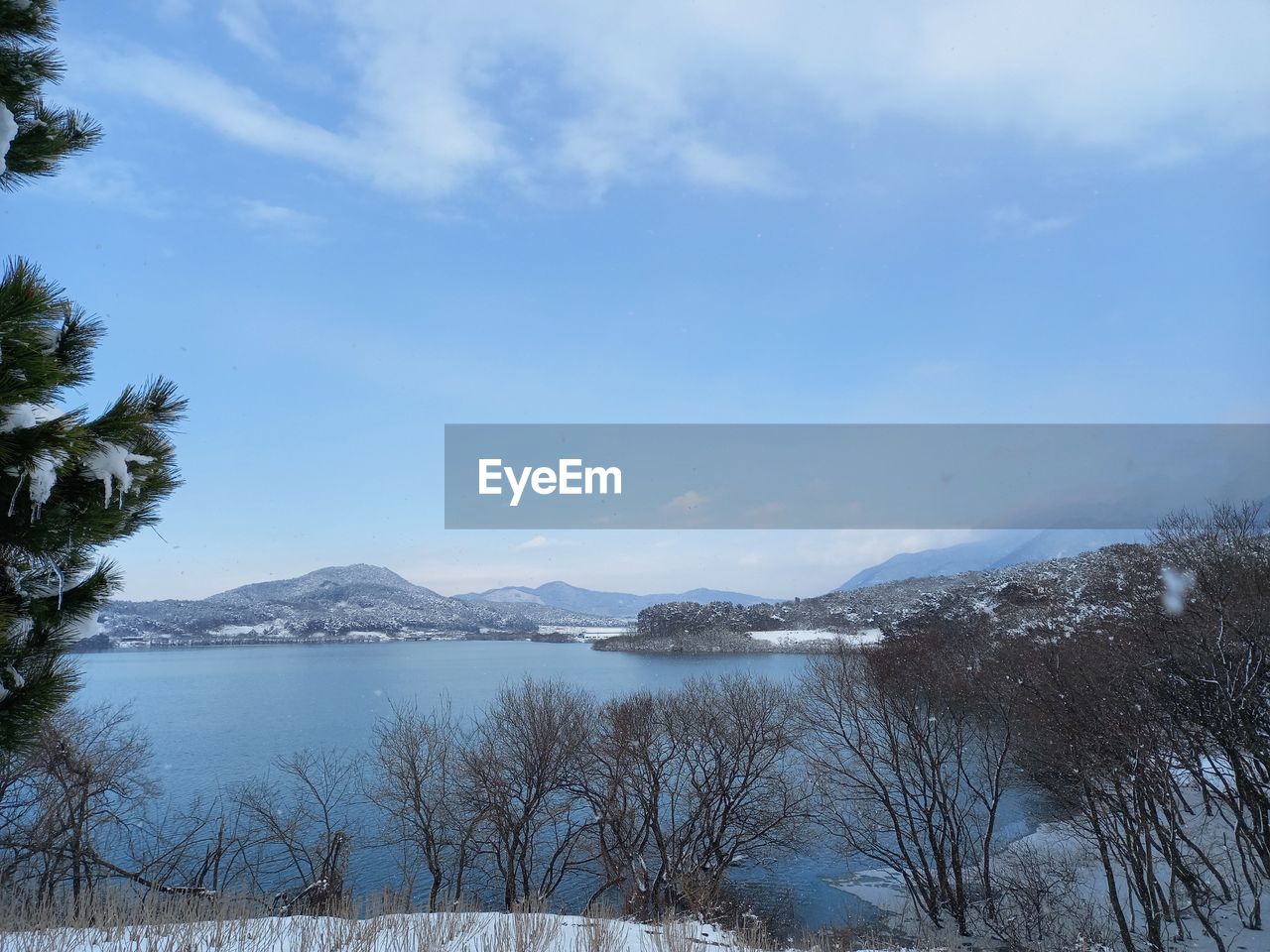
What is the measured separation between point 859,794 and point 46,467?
21234 mm

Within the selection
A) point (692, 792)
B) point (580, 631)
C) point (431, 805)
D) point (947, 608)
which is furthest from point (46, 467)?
point (580, 631)

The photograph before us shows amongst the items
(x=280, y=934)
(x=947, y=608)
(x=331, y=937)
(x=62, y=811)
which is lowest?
(x=62, y=811)

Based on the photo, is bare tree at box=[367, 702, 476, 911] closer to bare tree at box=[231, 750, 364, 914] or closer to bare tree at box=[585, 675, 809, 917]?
bare tree at box=[231, 750, 364, 914]

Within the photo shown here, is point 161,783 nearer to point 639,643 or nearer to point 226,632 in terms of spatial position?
point 639,643

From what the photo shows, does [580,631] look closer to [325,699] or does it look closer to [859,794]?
[325,699]

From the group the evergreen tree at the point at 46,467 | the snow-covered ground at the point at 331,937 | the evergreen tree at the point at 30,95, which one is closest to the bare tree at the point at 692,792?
the snow-covered ground at the point at 331,937

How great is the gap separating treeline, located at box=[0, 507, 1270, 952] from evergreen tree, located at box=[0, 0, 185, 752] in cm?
997

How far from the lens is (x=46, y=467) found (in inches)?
115

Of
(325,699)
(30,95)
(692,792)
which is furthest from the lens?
(325,699)

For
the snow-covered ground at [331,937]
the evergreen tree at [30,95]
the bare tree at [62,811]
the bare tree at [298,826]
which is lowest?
the bare tree at [298,826]

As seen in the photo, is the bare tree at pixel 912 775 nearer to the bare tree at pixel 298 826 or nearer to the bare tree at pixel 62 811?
the bare tree at pixel 298 826

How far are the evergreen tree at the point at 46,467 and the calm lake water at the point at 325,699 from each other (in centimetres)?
31

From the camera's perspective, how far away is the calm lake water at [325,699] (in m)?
20.4

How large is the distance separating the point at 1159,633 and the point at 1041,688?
2962 mm
